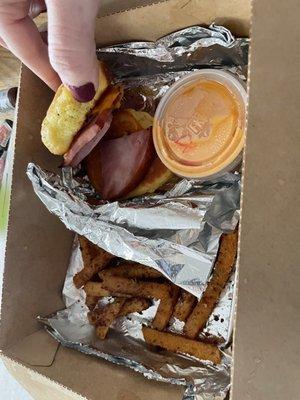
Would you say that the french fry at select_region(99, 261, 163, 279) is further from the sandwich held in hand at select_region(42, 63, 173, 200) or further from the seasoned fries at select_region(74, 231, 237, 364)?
the sandwich held in hand at select_region(42, 63, 173, 200)

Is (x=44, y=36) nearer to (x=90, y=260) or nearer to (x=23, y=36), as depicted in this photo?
(x=23, y=36)

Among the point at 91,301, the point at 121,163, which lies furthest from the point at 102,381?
the point at 121,163

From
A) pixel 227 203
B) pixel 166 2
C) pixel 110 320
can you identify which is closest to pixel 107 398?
pixel 110 320

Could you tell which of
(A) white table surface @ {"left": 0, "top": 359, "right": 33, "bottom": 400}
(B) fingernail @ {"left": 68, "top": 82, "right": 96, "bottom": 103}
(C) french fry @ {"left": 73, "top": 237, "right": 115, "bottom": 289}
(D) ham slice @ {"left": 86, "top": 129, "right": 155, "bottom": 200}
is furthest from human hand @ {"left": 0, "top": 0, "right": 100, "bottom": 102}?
(A) white table surface @ {"left": 0, "top": 359, "right": 33, "bottom": 400}

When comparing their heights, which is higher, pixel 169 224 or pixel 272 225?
pixel 272 225

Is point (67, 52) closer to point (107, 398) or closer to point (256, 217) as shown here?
point (256, 217)

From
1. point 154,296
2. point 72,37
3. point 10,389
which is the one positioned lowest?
point 10,389

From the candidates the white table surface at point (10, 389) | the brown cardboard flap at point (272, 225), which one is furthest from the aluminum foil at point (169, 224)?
the white table surface at point (10, 389)
